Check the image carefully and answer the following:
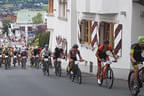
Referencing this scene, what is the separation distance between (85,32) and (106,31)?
3.31 meters

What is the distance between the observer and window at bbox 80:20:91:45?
78.4 ft

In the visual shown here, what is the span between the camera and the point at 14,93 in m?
14.1

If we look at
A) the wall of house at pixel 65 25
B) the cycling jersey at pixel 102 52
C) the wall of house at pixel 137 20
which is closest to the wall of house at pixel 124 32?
the wall of house at pixel 137 20

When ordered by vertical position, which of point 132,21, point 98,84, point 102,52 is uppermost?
point 132,21

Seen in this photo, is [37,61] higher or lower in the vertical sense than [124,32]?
lower

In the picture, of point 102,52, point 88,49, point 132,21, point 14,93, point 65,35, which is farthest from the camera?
point 65,35

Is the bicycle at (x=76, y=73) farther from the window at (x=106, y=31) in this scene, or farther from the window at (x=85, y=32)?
the window at (x=85, y=32)

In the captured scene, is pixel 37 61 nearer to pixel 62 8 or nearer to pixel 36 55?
pixel 36 55

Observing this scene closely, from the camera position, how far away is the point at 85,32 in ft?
81.0

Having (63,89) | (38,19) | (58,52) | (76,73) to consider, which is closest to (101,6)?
(58,52)

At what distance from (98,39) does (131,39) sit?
444 centimetres

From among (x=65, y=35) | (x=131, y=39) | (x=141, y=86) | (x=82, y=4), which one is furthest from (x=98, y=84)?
(x=65, y=35)

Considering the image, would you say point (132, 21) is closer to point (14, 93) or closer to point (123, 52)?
point (123, 52)

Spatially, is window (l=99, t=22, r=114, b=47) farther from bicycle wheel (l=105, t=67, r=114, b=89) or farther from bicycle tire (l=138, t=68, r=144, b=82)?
bicycle tire (l=138, t=68, r=144, b=82)
